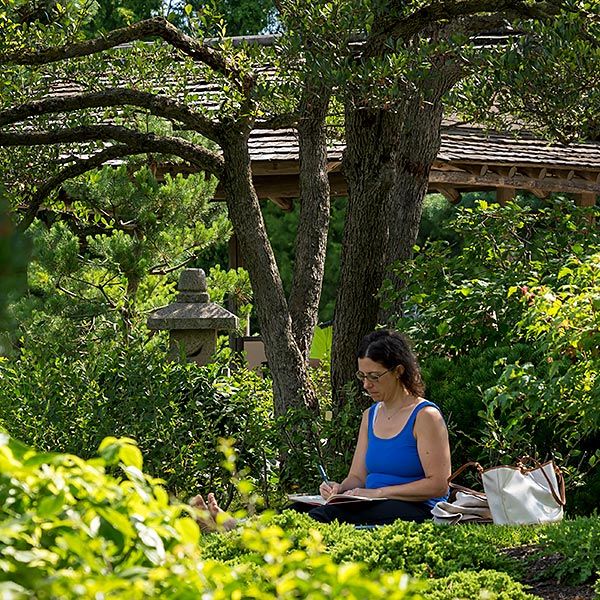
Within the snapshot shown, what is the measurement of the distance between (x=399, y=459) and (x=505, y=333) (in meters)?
1.75

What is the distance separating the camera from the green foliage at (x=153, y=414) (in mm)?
6465

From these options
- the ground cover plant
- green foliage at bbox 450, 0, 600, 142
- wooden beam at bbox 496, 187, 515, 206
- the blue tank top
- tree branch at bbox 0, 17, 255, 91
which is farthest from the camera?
wooden beam at bbox 496, 187, 515, 206

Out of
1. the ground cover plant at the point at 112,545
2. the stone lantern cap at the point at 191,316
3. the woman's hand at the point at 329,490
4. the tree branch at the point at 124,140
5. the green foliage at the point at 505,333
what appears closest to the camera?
the ground cover plant at the point at 112,545

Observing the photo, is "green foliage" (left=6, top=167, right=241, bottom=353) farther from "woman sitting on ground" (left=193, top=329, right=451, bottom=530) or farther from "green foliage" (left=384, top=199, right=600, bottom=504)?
"woman sitting on ground" (left=193, top=329, right=451, bottom=530)

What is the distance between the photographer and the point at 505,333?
6.40 m

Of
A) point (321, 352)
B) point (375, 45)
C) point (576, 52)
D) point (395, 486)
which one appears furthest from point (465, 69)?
point (321, 352)

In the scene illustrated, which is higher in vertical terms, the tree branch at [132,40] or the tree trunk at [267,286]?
the tree branch at [132,40]

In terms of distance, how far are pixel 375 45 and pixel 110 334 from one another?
12.3 ft

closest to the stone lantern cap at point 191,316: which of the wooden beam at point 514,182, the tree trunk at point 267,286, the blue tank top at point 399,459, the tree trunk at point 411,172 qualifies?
the tree trunk at point 267,286

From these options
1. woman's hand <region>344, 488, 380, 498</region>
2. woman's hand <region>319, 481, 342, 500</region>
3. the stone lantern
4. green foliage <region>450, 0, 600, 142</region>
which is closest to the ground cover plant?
woman's hand <region>344, 488, 380, 498</region>

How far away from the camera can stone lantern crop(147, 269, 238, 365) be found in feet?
25.3

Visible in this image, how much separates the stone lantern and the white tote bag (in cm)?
352

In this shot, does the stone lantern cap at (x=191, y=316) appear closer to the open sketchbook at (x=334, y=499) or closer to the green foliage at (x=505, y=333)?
the green foliage at (x=505, y=333)

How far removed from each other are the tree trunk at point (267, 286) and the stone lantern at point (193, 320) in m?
0.49
